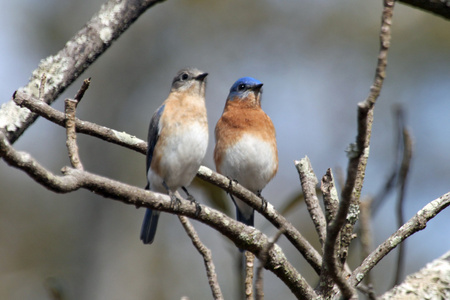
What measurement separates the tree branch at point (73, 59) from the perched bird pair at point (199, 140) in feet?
3.74

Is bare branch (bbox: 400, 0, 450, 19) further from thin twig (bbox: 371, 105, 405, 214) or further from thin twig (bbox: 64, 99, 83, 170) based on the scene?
thin twig (bbox: 64, 99, 83, 170)

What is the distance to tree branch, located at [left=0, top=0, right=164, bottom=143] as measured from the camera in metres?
3.45

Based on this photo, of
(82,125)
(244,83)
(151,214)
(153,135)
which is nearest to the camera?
(82,125)

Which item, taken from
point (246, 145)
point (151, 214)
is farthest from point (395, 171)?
point (246, 145)

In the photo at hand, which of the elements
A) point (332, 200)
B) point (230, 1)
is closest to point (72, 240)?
point (230, 1)

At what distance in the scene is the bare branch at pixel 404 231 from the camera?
2904mm

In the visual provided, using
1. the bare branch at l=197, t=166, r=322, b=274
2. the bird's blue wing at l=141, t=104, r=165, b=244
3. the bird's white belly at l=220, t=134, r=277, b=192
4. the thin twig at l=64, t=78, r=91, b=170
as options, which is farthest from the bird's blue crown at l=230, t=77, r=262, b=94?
the thin twig at l=64, t=78, r=91, b=170

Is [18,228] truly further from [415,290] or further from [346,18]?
[415,290]

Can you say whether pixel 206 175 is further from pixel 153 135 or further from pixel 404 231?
pixel 404 231

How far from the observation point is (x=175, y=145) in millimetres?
4852

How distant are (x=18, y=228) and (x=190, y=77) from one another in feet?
33.5

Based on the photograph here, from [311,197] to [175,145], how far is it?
4.69ft

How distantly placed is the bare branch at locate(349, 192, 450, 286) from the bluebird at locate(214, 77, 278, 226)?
3.96m

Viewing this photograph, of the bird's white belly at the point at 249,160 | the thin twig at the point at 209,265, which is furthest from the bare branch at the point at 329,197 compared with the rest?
the bird's white belly at the point at 249,160
